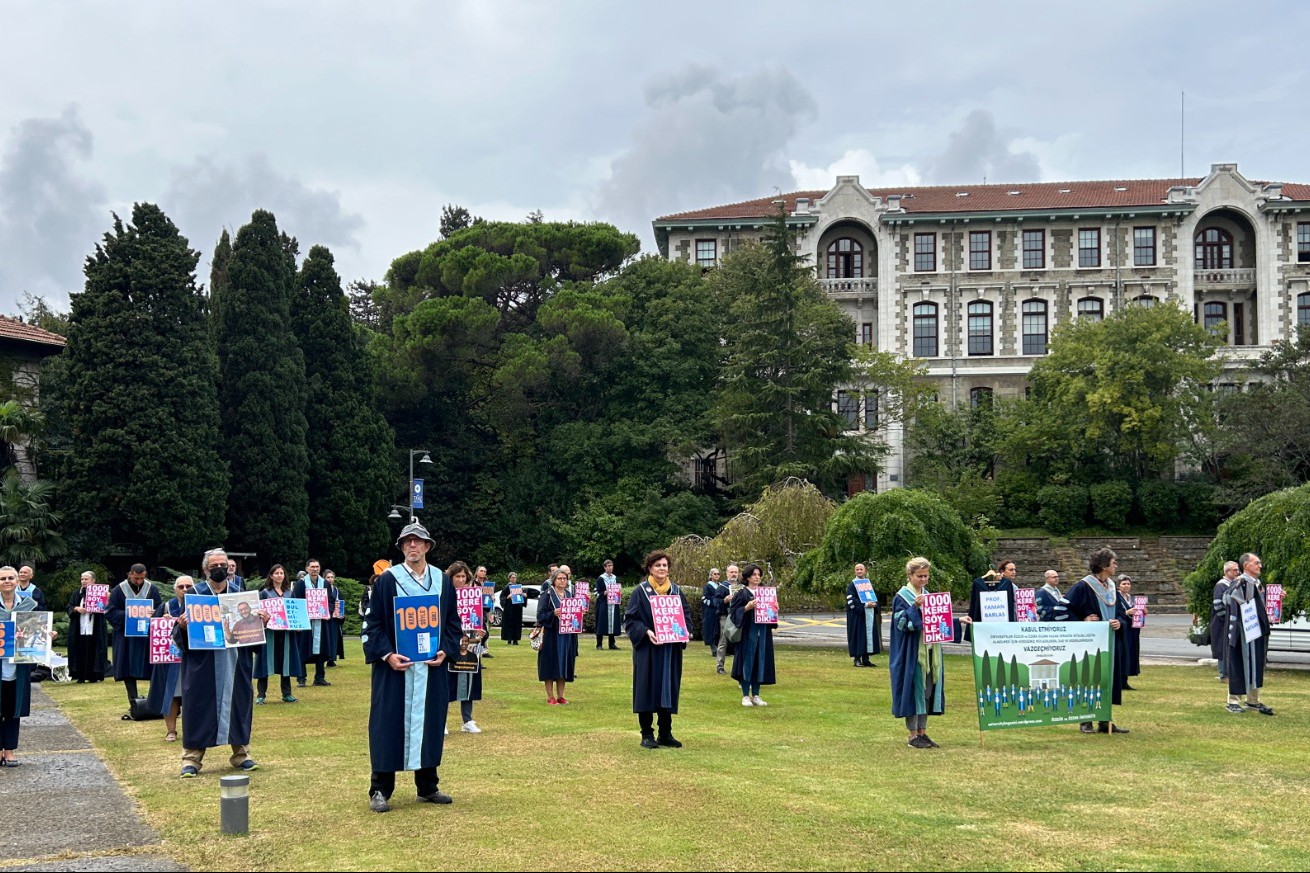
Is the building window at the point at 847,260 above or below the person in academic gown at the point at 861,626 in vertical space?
above

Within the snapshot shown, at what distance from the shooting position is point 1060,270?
64500 millimetres

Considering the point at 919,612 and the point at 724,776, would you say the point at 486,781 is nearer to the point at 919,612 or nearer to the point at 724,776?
the point at 724,776

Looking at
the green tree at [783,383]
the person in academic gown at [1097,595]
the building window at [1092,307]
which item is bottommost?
the person in academic gown at [1097,595]

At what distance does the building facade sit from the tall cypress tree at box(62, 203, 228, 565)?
96.4 feet

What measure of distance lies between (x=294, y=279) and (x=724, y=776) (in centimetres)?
4428

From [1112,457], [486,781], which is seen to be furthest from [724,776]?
[1112,457]

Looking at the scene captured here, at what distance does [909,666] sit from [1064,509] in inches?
1739

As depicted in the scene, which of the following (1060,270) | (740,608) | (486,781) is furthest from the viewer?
(1060,270)

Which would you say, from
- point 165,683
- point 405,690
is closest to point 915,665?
point 405,690

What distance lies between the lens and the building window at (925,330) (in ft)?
213

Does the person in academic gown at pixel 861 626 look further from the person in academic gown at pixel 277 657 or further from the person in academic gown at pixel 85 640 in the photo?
the person in academic gown at pixel 85 640

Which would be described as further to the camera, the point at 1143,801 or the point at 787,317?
the point at 787,317

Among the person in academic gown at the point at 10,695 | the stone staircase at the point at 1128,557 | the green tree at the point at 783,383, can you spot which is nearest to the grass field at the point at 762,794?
the person in academic gown at the point at 10,695

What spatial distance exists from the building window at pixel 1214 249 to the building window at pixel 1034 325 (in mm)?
8286
